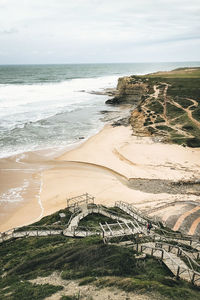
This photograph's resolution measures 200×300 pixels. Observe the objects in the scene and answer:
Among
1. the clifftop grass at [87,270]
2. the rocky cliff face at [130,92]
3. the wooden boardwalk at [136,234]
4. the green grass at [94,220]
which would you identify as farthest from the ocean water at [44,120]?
the clifftop grass at [87,270]

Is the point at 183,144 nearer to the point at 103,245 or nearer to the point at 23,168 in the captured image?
the point at 23,168

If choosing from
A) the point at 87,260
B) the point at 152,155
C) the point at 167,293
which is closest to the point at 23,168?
the point at 152,155

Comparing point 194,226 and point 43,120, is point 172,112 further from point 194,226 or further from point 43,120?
point 194,226

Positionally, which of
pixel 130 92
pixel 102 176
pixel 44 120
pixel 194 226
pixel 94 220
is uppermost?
pixel 130 92

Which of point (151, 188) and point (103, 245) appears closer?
point (103, 245)

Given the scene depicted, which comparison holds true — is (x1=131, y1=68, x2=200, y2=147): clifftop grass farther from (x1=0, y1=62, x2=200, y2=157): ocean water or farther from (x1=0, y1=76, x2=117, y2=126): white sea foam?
(x1=0, y1=76, x2=117, y2=126): white sea foam

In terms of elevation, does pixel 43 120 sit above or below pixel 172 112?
below

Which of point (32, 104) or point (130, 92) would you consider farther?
point (130, 92)

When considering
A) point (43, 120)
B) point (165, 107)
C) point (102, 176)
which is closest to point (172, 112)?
point (165, 107)
